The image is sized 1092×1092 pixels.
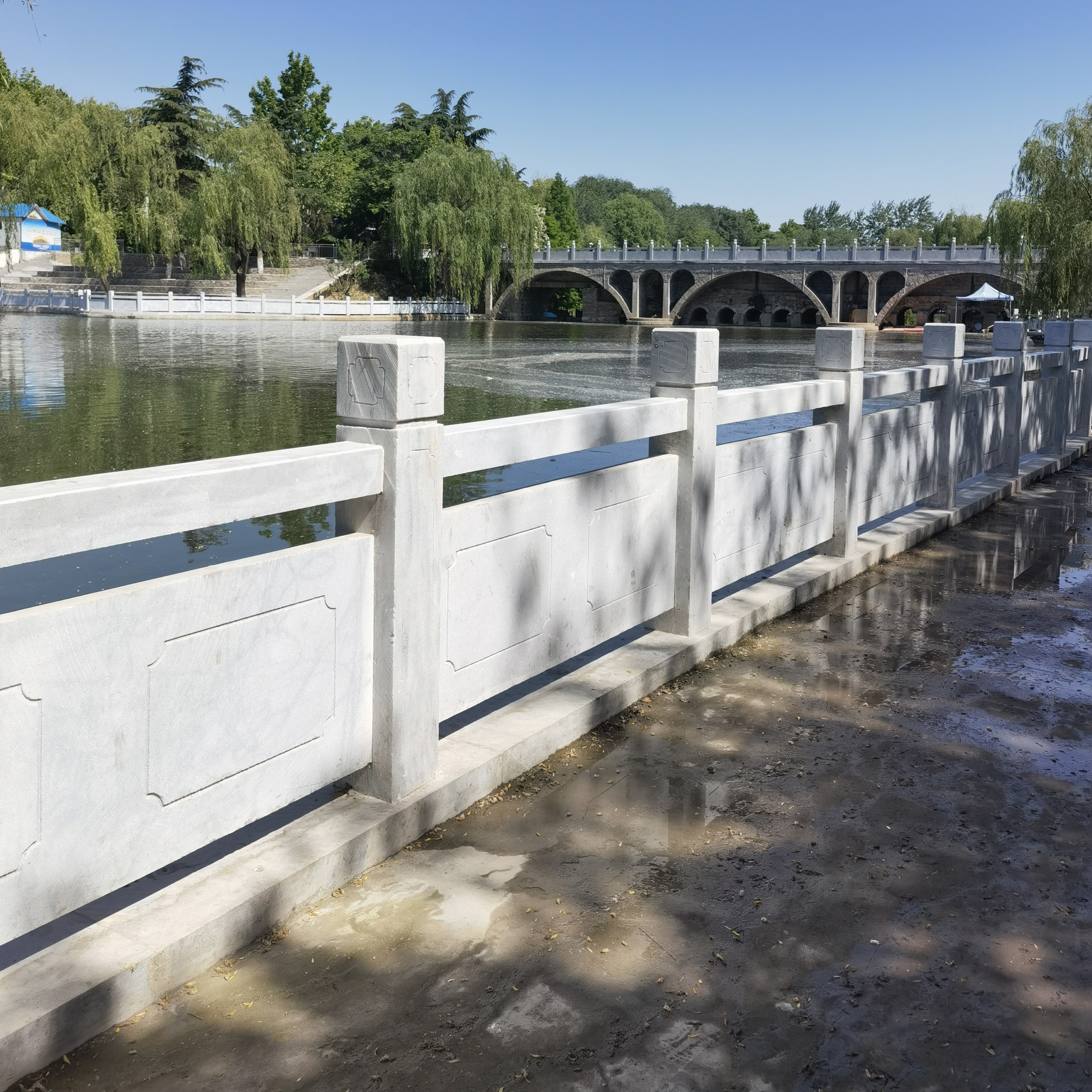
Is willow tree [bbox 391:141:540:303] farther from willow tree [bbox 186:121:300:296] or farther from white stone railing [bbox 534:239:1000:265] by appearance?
white stone railing [bbox 534:239:1000:265]

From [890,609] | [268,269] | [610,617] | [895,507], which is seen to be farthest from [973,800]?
[268,269]

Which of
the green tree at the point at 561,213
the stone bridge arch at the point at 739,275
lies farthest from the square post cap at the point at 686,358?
the green tree at the point at 561,213

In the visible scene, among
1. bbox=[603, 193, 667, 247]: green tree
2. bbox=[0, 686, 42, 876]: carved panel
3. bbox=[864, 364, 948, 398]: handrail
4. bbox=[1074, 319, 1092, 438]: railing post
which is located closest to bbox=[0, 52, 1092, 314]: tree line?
bbox=[1074, 319, 1092, 438]: railing post

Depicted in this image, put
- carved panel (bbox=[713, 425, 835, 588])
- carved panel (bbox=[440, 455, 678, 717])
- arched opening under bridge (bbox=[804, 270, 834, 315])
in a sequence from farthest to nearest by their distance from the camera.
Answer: arched opening under bridge (bbox=[804, 270, 834, 315]), carved panel (bbox=[713, 425, 835, 588]), carved panel (bbox=[440, 455, 678, 717])

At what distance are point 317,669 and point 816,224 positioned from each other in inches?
6648

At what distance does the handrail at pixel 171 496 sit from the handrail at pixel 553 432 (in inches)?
14.2

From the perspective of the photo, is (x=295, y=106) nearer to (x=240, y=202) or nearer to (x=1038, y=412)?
(x=240, y=202)

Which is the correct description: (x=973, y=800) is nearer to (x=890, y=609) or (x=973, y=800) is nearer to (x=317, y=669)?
(x=317, y=669)

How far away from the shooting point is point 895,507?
754 centimetres

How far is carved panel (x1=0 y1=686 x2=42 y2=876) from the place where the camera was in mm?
2232

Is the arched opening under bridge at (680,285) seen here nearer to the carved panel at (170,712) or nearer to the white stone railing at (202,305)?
the white stone railing at (202,305)

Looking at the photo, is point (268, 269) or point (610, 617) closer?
point (610, 617)

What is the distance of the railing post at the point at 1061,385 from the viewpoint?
37.0 ft

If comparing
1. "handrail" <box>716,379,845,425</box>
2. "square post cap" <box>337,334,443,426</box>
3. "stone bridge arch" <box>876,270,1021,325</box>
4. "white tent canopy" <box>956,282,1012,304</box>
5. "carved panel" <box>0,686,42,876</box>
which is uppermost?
"stone bridge arch" <box>876,270,1021,325</box>
